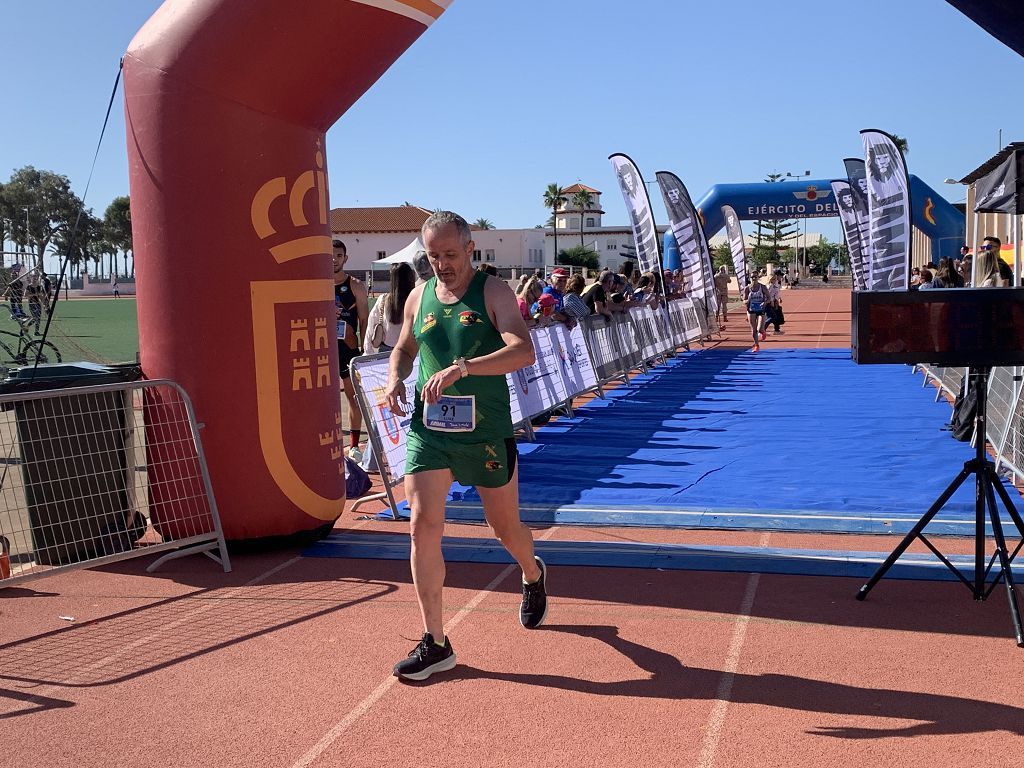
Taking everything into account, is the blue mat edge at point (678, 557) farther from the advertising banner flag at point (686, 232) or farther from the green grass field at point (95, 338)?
the advertising banner flag at point (686, 232)

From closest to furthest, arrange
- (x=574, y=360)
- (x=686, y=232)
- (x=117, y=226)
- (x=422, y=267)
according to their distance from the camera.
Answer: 1. (x=422, y=267)
2. (x=574, y=360)
3. (x=686, y=232)
4. (x=117, y=226)

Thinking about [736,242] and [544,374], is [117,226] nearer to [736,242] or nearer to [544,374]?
[736,242]

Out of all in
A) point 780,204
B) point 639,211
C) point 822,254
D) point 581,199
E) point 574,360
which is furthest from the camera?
point 822,254

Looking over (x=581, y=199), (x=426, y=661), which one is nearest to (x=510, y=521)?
(x=426, y=661)

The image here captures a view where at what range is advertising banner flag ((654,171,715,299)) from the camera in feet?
83.3

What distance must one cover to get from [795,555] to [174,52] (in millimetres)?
4666

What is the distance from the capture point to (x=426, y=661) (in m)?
4.20

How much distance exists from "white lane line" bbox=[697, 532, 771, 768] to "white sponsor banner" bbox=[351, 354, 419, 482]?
304cm

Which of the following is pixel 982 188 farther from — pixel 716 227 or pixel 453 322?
pixel 716 227

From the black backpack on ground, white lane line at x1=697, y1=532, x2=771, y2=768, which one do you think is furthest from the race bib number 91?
the black backpack on ground

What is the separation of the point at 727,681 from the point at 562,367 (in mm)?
8832

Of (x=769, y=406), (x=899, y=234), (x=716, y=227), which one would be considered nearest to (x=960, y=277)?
(x=899, y=234)

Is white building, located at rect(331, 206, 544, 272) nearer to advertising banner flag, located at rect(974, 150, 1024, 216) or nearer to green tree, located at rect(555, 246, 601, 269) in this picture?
green tree, located at rect(555, 246, 601, 269)

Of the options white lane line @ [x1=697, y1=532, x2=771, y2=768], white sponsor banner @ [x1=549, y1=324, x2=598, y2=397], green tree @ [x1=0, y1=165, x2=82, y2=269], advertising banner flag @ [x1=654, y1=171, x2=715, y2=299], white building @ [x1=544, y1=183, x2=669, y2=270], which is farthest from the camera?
white building @ [x1=544, y1=183, x2=669, y2=270]
